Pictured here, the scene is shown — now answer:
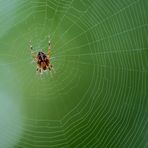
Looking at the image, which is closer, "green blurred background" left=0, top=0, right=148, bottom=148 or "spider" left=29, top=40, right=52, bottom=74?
"green blurred background" left=0, top=0, right=148, bottom=148

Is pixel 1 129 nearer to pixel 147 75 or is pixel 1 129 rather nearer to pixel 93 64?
pixel 93 64

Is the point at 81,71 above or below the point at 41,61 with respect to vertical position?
below

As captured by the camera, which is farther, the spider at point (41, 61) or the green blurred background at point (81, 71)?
the spider at point (41, 61)

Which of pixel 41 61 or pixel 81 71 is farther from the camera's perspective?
pixel 41 61

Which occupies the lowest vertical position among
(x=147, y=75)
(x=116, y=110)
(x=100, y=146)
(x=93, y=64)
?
(x=100, y=146)

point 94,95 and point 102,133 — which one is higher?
point 94,95

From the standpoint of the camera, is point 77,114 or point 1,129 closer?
point 1,129

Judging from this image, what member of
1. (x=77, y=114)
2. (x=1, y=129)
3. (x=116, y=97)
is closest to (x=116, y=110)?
(x=116, y=97)
